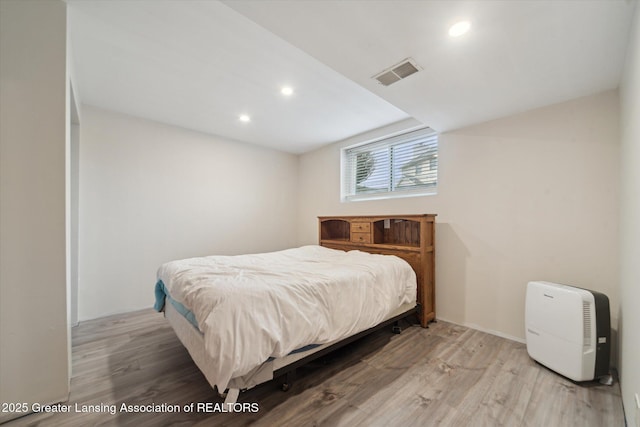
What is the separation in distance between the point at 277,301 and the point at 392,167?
9.14 ft

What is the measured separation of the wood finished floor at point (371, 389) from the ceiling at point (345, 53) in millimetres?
2326

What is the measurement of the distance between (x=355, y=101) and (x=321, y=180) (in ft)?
6.46

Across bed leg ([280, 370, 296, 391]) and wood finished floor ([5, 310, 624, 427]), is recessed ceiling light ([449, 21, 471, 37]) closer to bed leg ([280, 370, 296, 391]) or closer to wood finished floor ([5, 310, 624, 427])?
wood finished floor ([5, 310, 624, 427])

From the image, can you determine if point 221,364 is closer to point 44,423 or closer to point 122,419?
point 122,419

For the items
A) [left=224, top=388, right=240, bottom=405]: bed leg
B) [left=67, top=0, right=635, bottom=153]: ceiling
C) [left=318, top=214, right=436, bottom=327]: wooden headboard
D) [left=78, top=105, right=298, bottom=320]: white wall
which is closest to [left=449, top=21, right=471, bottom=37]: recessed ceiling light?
[left=67, top=0, right=635, bottom=153]: ceiling

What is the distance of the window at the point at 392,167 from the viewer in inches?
127

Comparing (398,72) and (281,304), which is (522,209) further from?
(281,304)

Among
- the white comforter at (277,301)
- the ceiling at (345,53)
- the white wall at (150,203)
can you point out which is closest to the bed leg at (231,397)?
the white comforter at (277,301)

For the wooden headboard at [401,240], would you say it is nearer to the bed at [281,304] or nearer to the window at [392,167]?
the bed at [281,304]

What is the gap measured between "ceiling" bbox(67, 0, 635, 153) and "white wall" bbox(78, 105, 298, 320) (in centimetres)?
58

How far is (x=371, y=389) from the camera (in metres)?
1.74

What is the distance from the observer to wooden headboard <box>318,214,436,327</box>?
2793 mm

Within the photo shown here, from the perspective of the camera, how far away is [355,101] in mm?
2834

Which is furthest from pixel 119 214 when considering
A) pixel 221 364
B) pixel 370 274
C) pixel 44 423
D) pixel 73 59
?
pixel 370 274
